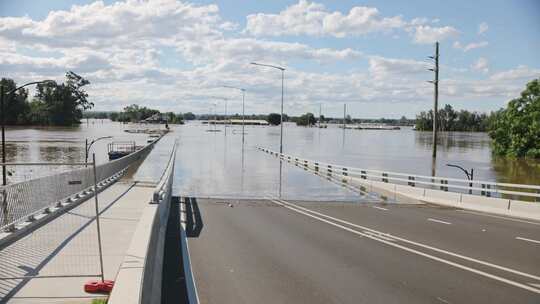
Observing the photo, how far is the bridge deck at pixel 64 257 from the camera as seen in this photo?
8.60 m

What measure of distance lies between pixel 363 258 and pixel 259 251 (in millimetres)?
2434

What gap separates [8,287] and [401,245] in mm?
8916

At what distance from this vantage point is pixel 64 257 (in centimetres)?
1108

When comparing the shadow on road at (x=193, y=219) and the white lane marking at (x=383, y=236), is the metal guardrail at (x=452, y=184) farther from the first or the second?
the shadow on road at (x=193, y=219)

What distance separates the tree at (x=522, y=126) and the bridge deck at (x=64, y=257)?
6506cm

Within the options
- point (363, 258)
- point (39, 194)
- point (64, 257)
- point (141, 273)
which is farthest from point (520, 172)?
point (141, 273)

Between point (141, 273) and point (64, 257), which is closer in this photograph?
point (141, 273)

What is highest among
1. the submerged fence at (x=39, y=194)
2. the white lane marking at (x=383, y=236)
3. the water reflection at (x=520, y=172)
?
the submerged fence at (x=39, y=194)

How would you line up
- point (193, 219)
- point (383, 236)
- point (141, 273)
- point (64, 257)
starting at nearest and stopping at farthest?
point (141, 273) < point (64, 257) < point (383, 236) < point (193, 219)

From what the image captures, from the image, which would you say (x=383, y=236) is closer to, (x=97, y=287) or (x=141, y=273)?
(x=97, y=287)

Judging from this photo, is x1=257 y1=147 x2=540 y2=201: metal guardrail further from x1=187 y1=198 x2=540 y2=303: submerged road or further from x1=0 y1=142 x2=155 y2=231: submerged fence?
x1=0 y1=142 x2=155 y2=231: submerged fence

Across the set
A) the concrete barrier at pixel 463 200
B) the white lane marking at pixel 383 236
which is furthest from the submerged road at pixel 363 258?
the concrete barrier at pixel 463 200

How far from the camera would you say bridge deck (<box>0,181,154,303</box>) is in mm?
8602

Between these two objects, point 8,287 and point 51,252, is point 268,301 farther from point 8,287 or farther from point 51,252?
point 51,252
